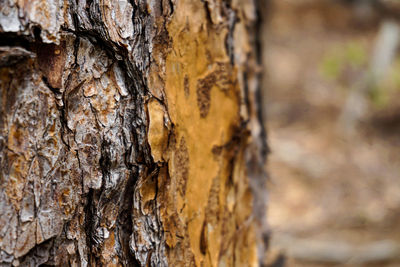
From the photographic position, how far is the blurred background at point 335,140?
2625 mm

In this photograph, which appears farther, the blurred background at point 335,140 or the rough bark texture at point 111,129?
the blurred background at point 335,140

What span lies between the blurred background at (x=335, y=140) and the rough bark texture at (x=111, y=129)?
546mm

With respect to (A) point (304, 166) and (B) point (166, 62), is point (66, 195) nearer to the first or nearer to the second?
(B) point (166, 62)

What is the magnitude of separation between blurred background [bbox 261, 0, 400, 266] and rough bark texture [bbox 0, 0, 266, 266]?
0.55m

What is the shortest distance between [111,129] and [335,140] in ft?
11.5

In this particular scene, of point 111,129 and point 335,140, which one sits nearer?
point 111,129

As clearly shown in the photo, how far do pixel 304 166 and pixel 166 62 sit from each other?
2.90 metres

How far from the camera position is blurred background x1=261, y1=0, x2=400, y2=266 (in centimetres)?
262

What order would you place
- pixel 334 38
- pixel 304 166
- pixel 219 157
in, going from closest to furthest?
pixel 219 157, pixel 304 166, pixel 334 38

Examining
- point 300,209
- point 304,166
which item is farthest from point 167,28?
point 304,166

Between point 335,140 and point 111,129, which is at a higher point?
point 335,140

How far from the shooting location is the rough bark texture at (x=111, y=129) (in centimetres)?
56

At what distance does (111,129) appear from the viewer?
621 millimetres

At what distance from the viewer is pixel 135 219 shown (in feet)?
2.15
